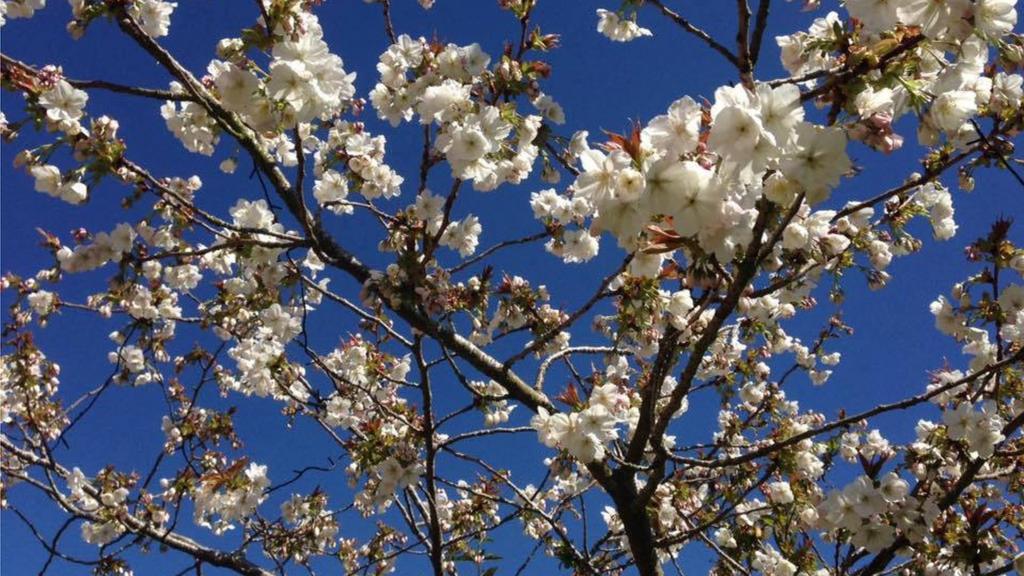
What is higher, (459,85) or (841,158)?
(459,85)

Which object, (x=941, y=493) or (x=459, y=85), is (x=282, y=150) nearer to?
(x=459, y=85)

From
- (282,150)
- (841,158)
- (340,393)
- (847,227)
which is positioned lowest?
(841,158)

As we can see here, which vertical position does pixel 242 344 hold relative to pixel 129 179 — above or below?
above

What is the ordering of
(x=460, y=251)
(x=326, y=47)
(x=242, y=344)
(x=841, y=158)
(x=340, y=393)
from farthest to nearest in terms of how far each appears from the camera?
(x=340, y=393), (x=242, y=344), (x=460, y=251), (x=326, y=47), (x=841, y=158)

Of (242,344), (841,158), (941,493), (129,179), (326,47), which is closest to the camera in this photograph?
(841,158)

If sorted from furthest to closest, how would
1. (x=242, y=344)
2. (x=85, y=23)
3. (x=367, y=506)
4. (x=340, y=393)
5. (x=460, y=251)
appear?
(x=367, y=506) < (x=340, y=393) < (x=242, y=344) < (x=460, y=251) < (x=85, y=23)

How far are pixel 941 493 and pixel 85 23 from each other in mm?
4841

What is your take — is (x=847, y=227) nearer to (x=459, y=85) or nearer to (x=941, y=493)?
(x=941, y=493)

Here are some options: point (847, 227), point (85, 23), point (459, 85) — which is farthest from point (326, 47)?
point (847, 227)

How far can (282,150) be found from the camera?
4.38 m

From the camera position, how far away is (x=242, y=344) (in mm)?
4746

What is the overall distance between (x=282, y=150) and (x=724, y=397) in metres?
3.71

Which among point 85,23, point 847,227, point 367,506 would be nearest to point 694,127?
point 847,227

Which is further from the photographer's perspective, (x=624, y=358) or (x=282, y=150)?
(x=624, y=358)
